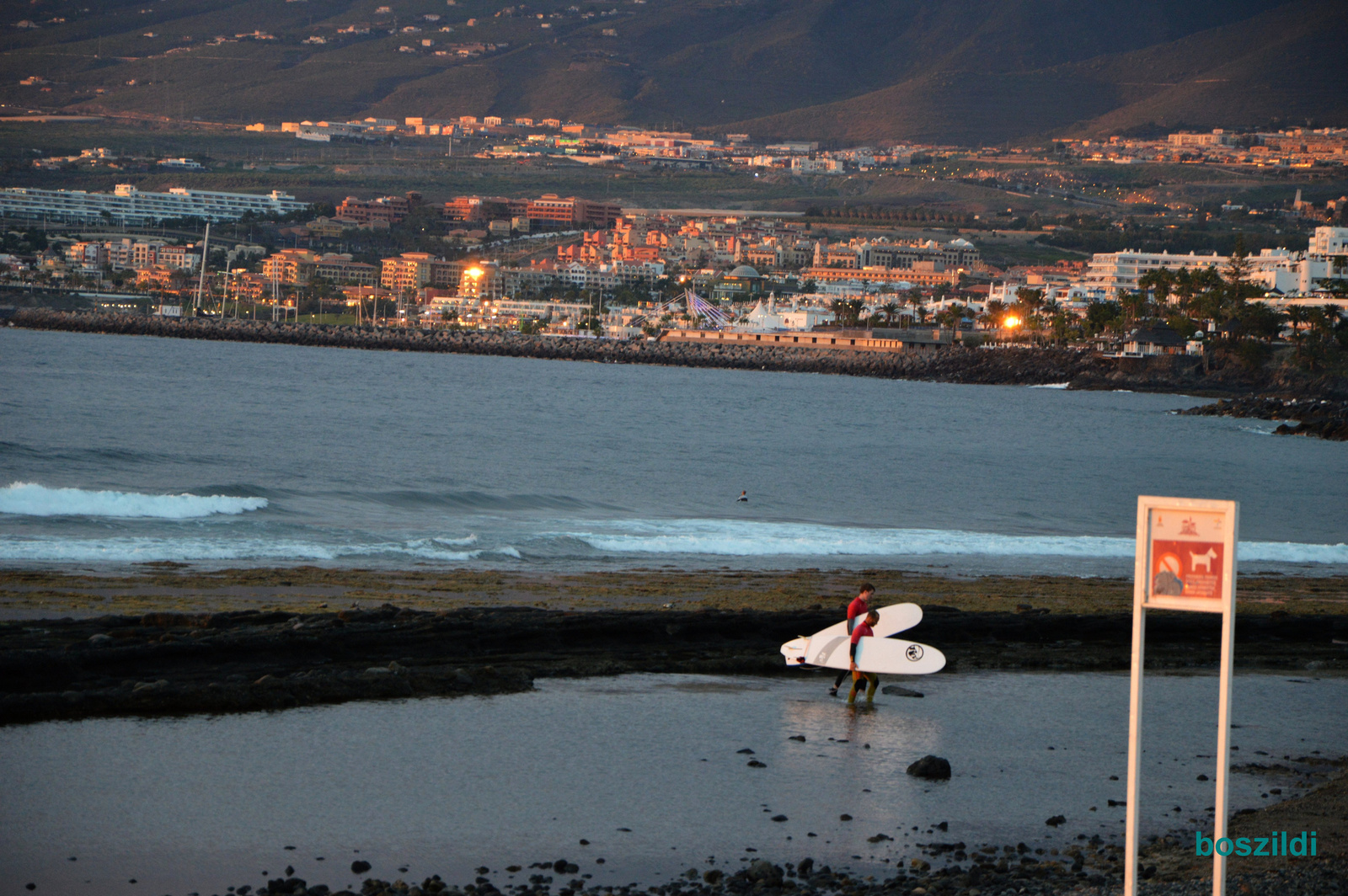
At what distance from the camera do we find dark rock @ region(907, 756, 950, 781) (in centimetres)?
838

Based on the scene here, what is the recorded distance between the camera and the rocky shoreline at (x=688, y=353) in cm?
9169

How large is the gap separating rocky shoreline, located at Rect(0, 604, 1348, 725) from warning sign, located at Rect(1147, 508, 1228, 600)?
243 inches

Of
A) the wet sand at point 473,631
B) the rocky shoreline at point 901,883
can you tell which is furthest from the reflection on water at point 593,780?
the wet sand at point 473,631

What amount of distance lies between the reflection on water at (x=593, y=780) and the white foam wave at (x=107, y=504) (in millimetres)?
11839

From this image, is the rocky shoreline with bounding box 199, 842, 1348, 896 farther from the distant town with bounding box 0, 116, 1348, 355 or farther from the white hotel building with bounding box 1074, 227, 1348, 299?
the white hotel building with bounding box 1074, 227, 1348, 299

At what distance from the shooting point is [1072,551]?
70.1 feet

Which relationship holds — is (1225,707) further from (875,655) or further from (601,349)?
(601,349)

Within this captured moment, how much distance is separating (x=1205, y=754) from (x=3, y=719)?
751 centimetres

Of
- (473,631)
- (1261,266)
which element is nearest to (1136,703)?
(473,631)

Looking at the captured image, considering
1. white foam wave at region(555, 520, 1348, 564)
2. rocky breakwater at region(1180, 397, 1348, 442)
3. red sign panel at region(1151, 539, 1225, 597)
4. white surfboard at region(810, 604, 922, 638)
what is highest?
red sign panel at region(1151, 539, 1225, 597)

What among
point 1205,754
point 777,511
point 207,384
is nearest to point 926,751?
point 1205,754

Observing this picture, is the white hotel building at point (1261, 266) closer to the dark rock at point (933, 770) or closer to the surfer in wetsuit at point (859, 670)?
the surfer in wetsuit at point (859, 670)

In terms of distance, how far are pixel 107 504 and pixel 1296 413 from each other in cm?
5315

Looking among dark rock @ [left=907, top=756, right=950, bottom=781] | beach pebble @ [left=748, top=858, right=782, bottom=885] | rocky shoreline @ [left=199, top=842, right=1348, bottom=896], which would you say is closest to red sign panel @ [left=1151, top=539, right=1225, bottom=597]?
rocky shoreline @ [left=199, top=842, right=1348, bottom=896]
